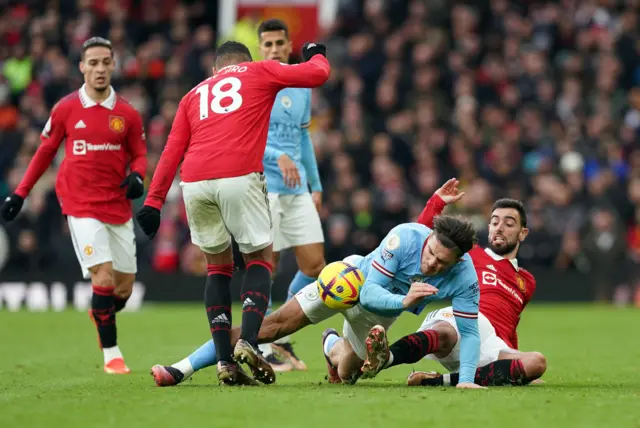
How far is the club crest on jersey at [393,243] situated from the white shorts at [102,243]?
3.09m

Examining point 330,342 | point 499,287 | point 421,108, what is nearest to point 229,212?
point 330,342

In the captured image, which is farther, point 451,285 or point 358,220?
point 358,220

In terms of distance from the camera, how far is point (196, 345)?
11883mm

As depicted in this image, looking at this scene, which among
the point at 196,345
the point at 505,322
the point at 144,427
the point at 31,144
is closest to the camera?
the point at 144,427

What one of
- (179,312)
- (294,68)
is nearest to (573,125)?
(179,312)

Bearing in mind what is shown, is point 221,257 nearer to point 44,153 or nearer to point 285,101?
point 285,101

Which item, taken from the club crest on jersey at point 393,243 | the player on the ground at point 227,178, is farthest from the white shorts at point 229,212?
the club crest on jersey at point 393,243

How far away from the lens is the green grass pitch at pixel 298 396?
596cm

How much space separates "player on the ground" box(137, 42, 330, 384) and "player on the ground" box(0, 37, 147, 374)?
193 centimetres

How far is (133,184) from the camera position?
9.63 meters

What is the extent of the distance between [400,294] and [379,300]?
48 cm

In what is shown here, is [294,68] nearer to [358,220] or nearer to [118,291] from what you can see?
[118,291]

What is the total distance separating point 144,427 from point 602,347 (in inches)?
289

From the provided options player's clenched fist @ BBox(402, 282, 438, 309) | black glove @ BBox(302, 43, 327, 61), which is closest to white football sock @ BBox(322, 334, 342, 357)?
player's clenched fist @ BBox(402, 282, 438, 309)
